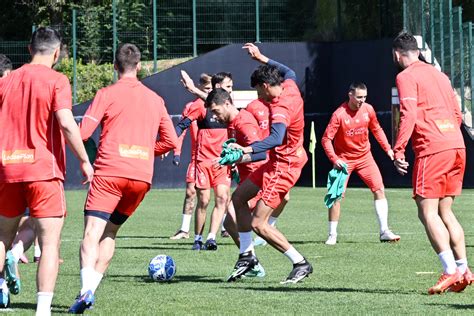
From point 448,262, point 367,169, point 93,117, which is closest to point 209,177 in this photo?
point 367,169

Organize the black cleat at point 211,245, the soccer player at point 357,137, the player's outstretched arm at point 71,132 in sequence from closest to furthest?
the player's outstretched arm at point 71,132, the black cleat at point 211,245, the soccer player at point 357,137

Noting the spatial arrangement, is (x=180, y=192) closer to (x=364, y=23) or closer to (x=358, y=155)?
(x=364, y=23)

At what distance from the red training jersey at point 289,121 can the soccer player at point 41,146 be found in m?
2.96

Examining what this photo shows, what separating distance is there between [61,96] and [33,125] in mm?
296

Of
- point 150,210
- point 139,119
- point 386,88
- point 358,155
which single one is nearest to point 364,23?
point 386,88

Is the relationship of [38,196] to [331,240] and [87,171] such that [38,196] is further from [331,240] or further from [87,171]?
[331,240]

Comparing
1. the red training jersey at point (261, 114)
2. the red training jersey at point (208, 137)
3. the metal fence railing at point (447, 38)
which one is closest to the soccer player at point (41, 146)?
the red training jersey at point (261, 114)

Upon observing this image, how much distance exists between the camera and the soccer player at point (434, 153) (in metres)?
10.9

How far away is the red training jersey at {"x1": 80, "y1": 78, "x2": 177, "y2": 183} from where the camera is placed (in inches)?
397

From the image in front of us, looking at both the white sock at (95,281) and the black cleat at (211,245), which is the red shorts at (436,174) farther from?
the black cleat at (211,245)

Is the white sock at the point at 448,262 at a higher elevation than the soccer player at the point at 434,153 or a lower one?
lower

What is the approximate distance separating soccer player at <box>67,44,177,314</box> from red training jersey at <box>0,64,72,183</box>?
32.1 inches

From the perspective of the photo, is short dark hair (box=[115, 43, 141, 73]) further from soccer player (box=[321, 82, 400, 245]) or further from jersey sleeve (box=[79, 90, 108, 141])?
soccer player (box=[321, 82, 400, 245])

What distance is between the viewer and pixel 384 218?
17016 mm
